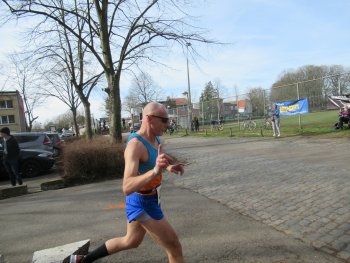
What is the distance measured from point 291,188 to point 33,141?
38.6 ft

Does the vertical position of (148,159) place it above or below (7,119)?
below

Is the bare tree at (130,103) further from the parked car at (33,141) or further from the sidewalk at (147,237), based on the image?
the sidewalk at (147,237)

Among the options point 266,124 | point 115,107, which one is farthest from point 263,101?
point 115,107

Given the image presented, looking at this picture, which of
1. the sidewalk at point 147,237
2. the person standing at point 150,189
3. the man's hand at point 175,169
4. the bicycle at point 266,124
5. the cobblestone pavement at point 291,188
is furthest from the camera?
the bicycle at point 266,124

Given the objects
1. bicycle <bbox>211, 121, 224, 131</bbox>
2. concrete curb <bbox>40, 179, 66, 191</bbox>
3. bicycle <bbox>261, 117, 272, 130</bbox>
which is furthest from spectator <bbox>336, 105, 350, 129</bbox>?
bicycle <bbox>211, 121, 224, 131</bbox>

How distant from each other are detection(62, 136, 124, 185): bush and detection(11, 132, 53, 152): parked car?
4951 millimetres

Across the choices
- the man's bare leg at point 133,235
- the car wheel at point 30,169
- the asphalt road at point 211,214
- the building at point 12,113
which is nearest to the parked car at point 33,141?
the car wheel at point 30,169

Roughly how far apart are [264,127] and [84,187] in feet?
58.7

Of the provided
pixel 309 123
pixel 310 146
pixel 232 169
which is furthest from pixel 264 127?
pixel 232 169

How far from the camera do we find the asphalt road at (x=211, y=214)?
4328 millimetres

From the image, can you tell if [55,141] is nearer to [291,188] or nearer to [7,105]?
[291,188]

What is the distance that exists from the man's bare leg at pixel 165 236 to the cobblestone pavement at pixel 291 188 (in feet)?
6.46

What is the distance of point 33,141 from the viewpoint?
50.0ft

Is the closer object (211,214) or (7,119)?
(211,214)
